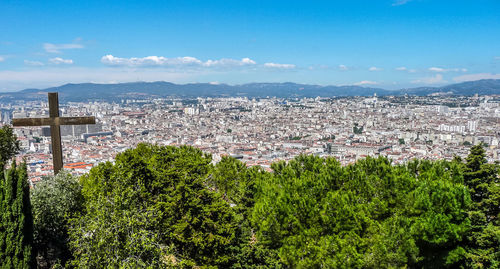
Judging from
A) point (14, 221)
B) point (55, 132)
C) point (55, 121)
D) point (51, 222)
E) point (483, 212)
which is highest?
point (55, 121)

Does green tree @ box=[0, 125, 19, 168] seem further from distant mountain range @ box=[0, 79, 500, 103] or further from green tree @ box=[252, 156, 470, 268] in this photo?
distant mountain range @ box=[0, 79, 500, 103]

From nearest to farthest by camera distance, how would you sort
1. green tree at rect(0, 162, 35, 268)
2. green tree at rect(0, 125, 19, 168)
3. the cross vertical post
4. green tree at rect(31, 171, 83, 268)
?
green tree at rect(0, 162, 35, 268) → green tree at rect(31, 171, 83, 268) → the cross vertical post → green tree at rect(0, 125, 19, 168)

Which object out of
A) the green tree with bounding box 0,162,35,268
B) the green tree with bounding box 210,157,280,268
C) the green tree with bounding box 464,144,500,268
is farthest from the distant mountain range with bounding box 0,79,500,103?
the green tree with bounding box 464,144,500,268

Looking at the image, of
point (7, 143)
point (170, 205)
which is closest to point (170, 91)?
point (7, 143)

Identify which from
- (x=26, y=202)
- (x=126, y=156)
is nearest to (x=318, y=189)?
(x=126, y=156)

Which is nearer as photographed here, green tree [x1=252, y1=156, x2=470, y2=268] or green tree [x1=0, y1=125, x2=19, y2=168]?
green tree [x1=252, y1=156, x2=470, y2=268]

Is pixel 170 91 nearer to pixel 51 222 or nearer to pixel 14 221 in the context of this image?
pixel 51 222

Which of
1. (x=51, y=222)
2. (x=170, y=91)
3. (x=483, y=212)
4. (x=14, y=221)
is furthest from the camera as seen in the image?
(x=170, y=91)
